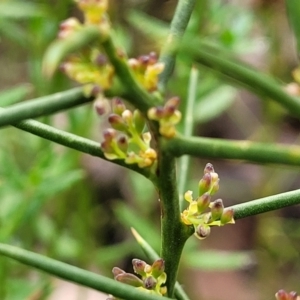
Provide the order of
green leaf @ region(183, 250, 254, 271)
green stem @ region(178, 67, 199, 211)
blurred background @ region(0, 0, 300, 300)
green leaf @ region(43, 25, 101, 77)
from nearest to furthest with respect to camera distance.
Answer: green leaf @ region(43, 25, 101, 77) < green stem @ region(178, 67, 199, 211) < blurred background @ region(0, 0, 300, 300) < green leaf @ region(183, 250, 254, 271)

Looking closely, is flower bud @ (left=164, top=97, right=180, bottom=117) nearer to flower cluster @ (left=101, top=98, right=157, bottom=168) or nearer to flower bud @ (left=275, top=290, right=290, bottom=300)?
flower cluster @ (left=101, top=98, right=157, bottom=168)

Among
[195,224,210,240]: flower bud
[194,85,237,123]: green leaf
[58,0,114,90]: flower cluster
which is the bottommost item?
[194,85,237,123]: green leaf

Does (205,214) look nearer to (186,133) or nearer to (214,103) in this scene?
(186,133)

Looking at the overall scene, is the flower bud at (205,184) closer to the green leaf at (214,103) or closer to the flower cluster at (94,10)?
the flower cluster at (94,10)

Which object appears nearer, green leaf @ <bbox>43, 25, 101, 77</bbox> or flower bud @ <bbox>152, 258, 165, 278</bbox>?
green leaf @ <bbox>43, 25, 101, 77</bbox>

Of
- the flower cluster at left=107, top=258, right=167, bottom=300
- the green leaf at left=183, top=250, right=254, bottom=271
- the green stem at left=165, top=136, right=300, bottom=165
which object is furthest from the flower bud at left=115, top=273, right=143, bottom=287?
the green leaf at left=183, top=250, right=254, bottom=271

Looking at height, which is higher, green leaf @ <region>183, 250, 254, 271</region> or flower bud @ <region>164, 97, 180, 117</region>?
flower bud @ <region>164, 97, 180, 117</region>

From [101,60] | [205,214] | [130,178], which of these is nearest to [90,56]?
[101,60]
